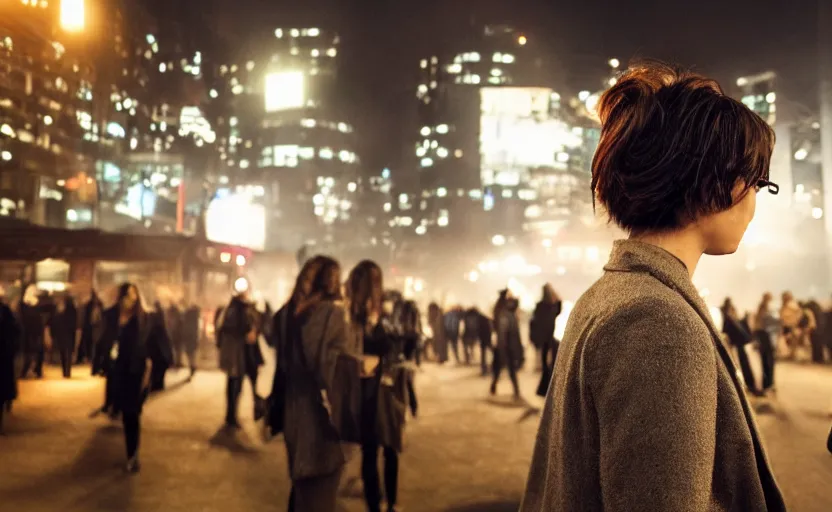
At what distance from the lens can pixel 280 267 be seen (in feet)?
184

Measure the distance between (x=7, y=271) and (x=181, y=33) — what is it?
288ft

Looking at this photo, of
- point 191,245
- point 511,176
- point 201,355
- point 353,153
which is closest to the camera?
point 201,355

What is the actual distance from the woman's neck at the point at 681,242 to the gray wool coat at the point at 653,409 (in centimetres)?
5

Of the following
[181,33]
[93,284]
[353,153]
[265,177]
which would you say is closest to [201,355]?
[93,284]

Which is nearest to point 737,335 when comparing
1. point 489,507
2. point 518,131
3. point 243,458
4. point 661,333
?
point 489,507

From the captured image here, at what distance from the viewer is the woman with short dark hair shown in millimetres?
1150

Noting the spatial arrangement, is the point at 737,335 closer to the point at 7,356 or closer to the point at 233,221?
the point at 7,356

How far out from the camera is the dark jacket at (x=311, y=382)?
Result: 4672 mm

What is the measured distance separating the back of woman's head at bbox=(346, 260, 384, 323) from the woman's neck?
5044mm

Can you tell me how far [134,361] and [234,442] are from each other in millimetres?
2118

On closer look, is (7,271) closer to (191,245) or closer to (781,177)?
(191,245)

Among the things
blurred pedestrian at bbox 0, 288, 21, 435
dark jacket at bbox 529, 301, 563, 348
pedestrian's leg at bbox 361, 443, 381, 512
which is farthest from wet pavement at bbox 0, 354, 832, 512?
dark jacket at bbox 529, 301, 563, 348

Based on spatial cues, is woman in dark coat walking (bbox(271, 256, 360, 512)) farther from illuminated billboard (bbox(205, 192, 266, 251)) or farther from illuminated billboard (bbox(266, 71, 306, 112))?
illuminated billboard (bbox(266, 71, 306, 112))

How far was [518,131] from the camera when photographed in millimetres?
100750
